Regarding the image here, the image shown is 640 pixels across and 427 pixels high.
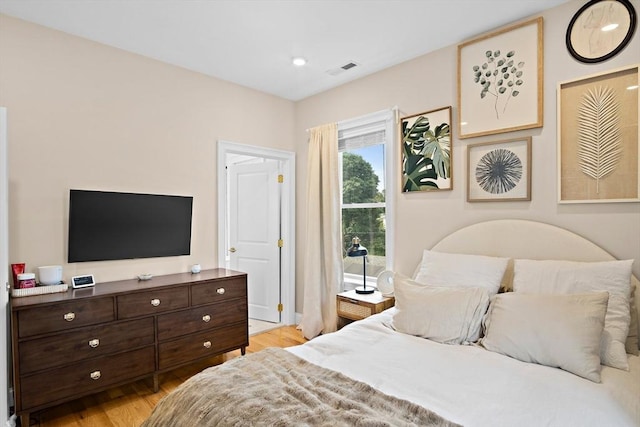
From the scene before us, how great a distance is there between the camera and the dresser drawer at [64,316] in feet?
7.18

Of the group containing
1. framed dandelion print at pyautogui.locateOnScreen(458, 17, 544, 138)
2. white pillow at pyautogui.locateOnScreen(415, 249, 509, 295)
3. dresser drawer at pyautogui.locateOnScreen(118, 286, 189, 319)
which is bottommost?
dresser drawer at pyautogui.locateOnScreen(118, 286, 189, 319)

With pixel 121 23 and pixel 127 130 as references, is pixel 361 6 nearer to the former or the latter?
pixel 121 23

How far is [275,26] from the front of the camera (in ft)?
8.69

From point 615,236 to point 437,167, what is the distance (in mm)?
1292

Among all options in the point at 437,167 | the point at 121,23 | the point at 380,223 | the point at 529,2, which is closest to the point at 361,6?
the point at 529,2

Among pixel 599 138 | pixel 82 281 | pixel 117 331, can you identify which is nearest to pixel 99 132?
pixel 82 281

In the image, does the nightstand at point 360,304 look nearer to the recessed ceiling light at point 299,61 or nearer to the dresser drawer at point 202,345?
the dresser drawer at point 202,345

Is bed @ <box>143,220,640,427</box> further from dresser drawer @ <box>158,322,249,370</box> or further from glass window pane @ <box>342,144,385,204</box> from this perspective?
glass window pane @ <box>342,144,385,204</box>

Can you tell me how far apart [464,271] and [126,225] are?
2.72 meters

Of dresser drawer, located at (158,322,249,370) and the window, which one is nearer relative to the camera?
dresser drawer, located at (158,322,249,370)

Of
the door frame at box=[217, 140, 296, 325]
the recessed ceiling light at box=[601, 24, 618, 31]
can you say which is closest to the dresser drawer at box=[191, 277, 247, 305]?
the door frame at box=[217, 140, 296, 325]

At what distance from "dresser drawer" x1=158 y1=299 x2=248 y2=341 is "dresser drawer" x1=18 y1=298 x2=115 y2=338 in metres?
0.41

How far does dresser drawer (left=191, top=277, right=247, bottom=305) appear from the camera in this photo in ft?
9.83

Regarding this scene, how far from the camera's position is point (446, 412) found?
1333mm
